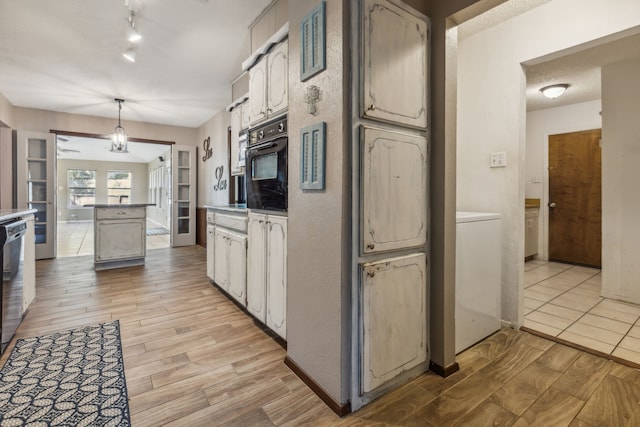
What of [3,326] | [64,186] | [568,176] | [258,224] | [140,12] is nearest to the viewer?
[3,326]

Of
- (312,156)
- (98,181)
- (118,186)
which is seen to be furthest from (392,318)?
(118,186)

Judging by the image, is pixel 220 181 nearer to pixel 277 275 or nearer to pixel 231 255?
pixel 231 255

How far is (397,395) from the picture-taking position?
5.21ft

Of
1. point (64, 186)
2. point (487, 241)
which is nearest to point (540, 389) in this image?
point (487, 241)

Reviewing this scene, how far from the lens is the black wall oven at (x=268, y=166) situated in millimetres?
2000

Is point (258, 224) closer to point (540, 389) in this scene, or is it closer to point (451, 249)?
point (451, 249)

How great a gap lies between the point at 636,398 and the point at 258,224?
2419 millimetres

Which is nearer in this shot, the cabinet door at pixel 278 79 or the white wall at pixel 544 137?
the cabinet door at pixel 278 79

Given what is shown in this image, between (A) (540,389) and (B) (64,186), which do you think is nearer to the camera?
(A) (540,389)

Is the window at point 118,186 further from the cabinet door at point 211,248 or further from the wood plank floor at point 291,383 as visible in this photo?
the wood plank floor at point 291,383

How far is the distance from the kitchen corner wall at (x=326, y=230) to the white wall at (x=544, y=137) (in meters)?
4.78

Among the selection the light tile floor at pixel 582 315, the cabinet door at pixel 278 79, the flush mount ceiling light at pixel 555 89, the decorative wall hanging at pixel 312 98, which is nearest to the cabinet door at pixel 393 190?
the decorative wall hanging at pixel 312 98

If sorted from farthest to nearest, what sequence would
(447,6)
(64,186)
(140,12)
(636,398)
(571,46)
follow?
(64,186) → (140,12) → (571,46) → (447,6) → (636,398)

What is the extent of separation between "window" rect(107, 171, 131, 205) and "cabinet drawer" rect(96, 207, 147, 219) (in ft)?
29.0
